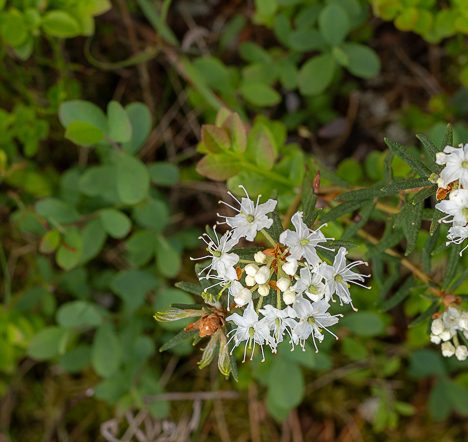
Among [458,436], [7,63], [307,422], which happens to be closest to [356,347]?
[307,422]

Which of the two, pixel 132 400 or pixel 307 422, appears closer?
pixel 132 400

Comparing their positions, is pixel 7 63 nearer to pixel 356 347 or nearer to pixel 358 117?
pixel 358 117

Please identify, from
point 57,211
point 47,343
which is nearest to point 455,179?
point 57,211

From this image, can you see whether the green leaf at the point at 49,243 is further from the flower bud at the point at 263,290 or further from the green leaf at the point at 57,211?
the flower bud at the point at 263,290

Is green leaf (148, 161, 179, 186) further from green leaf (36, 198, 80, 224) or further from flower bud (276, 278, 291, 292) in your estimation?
flower bud (276, 278, 291, 292)

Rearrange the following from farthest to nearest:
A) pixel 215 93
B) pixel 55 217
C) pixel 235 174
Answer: pixel 215 93
pixel 55 217
pixel 235 174

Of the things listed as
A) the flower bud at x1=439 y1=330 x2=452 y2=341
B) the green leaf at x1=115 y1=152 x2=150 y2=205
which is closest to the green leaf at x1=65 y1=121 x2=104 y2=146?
the green leaf at x1=115 y1=152 x2=150 y2=205
